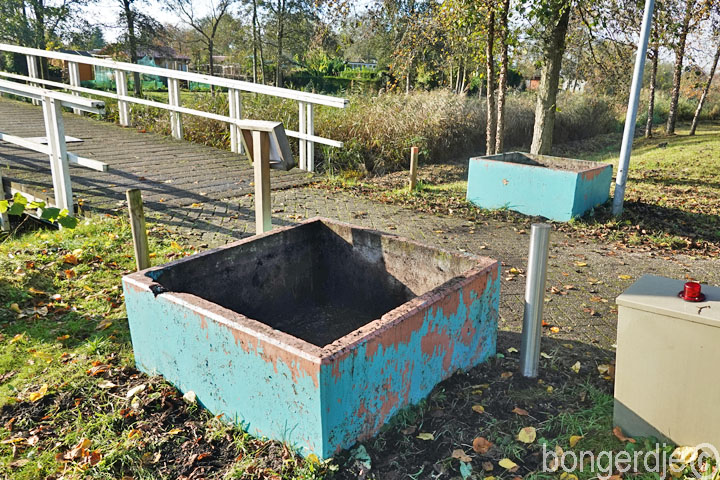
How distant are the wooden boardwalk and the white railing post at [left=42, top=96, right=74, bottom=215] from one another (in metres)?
0.39

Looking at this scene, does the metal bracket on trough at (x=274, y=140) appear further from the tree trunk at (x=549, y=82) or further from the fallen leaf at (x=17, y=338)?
the tree trunk at (x=549, y=82)

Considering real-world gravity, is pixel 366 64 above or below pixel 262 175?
above

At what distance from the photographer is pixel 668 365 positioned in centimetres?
263

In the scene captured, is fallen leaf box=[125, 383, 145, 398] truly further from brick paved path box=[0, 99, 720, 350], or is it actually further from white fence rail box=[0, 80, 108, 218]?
white fence rail box=[0, 80, 108, 218]

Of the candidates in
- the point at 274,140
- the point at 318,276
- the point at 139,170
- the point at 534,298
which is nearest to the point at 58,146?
the point at 139,170

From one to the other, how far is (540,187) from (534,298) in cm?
436

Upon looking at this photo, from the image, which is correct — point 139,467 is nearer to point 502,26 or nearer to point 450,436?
point 450,436

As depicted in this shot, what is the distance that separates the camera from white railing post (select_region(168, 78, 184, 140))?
10.2 m

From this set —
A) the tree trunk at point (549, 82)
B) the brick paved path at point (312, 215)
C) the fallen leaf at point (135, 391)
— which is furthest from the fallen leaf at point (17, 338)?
the tree trunk at point (549, 82)

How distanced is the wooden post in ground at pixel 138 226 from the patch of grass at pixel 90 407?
52cm

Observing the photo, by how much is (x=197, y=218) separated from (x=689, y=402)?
534 cm

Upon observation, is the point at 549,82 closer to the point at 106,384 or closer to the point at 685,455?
the point at 685,455

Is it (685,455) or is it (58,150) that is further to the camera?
(58,150)

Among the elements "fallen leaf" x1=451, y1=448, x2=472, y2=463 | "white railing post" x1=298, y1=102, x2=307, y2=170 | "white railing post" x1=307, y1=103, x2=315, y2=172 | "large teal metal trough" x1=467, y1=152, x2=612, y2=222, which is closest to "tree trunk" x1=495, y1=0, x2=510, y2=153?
"large teal metal trough" x1=467, y1=152, x2=612, y2=222
